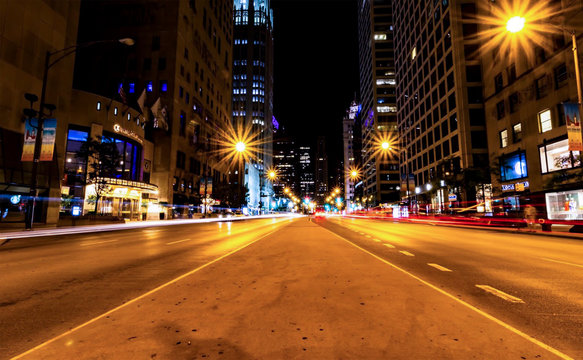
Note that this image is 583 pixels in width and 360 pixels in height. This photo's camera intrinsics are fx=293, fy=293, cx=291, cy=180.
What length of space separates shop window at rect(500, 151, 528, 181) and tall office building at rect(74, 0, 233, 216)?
44.4 metres

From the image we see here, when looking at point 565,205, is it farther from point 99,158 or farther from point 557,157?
point 99,158

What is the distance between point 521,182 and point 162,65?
188 ft

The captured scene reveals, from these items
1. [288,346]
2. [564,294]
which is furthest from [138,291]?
[564,294]

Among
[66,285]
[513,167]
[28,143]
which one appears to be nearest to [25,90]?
[28,143]

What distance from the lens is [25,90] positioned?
79.1 ft

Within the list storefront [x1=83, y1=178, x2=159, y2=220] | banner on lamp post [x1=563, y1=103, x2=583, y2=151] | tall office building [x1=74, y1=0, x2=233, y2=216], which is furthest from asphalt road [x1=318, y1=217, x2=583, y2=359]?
tall office building [x1=74, y1=0, x2=233, y2=216]

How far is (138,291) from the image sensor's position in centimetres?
516

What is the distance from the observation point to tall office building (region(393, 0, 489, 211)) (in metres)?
45.9

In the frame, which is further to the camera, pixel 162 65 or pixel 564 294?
pixel 162 65

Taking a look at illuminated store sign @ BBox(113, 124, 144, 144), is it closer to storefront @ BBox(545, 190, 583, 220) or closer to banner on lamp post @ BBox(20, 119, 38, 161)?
banner on lamp post @ BBox(20, 119, 38, 161)

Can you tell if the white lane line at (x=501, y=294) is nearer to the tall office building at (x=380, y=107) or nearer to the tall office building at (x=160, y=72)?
the tall office building at (x=160, y=72)

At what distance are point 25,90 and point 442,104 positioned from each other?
5946 centimetres

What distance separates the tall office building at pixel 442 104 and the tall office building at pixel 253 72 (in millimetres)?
84112

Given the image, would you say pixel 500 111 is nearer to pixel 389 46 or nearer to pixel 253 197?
pixel 389 46
